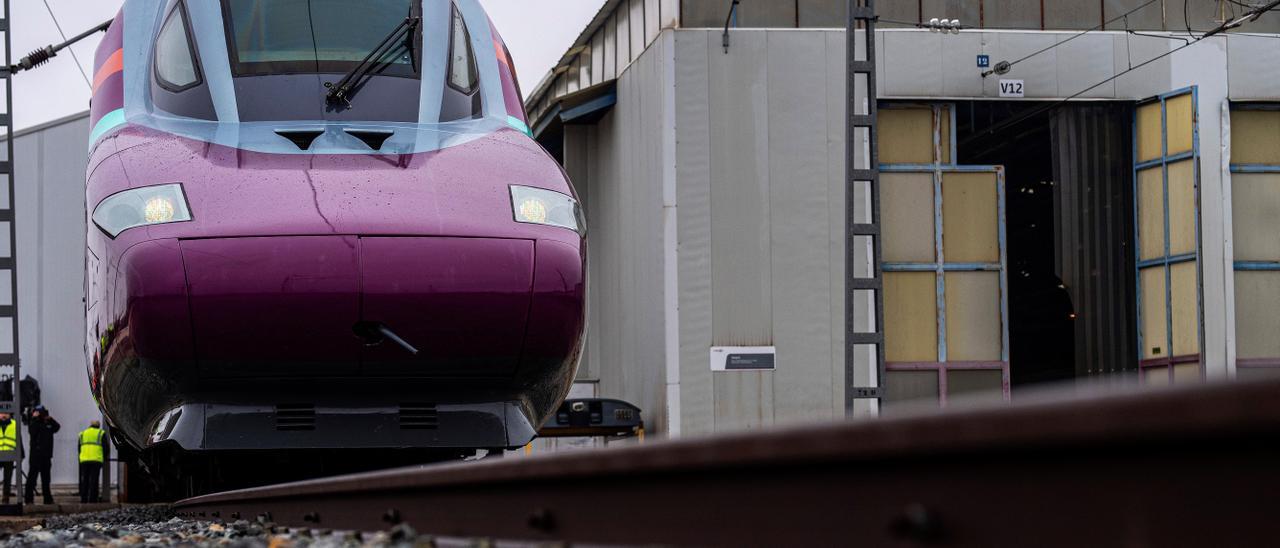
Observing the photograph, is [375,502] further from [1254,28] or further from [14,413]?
[1254,28]

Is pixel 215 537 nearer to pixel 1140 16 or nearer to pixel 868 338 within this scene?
pixel 868 338

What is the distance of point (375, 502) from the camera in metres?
4.32

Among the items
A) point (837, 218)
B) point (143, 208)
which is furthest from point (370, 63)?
point (837, 218)

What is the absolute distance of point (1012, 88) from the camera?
62.5 feet

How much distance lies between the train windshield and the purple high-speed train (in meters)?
0.26

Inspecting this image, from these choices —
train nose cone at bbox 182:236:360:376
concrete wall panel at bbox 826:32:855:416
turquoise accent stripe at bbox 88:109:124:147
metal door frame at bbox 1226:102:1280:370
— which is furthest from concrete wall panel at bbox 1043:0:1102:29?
train nose cone at bbox 182:236:360:376

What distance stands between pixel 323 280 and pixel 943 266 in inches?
566

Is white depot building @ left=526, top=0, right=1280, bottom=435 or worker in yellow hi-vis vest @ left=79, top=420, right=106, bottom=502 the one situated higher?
white depot building @ left=526, top=0, right=1280, bottom=435

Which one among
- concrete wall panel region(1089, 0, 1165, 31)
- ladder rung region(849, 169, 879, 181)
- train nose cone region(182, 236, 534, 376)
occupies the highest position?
concrete wall panel region(1089, 0, 1165, 31)

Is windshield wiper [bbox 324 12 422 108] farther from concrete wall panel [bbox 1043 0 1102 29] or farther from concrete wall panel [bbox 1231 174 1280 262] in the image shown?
concrete wall panel [bbox 1231 174 1280 262]

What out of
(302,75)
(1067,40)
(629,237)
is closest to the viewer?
(302,75)

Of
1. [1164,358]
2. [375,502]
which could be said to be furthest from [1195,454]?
[1164,358]

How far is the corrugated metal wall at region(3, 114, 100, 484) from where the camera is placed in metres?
25.2

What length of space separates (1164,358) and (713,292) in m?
5.65
